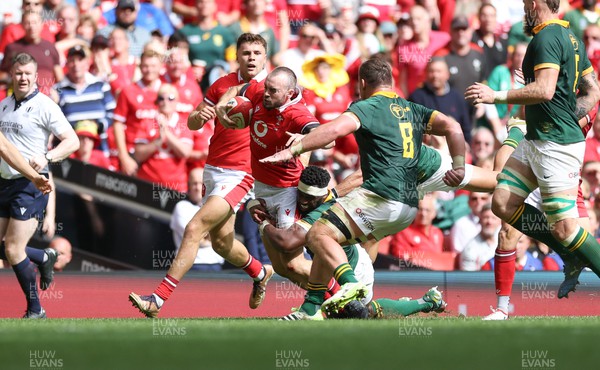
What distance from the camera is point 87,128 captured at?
13.1 m

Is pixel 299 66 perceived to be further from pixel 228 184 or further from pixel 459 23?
pixel 228 184

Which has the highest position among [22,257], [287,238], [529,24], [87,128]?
[529,24]

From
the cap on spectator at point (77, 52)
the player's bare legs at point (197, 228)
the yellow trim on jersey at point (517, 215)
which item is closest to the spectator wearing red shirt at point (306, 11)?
the cap on spectator at point (77, 52)

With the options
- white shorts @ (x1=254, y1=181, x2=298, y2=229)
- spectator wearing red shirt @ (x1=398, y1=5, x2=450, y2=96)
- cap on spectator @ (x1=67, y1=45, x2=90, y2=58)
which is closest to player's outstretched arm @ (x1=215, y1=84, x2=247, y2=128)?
white shorts @ (x1=254, y1=181, x2=298, y2=229)

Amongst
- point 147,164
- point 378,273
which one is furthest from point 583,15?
point 147,164

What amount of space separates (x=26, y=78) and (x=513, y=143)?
176 inches

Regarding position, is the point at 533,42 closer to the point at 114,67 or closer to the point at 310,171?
the point at 310,171

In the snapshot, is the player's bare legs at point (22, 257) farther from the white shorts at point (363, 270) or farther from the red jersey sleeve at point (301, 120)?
the white shorts at point (363, 270)

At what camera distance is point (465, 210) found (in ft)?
43.3

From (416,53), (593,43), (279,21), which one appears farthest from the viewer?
(593,43)

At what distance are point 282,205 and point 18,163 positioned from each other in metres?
2.28

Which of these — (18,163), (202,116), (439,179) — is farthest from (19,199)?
(439,179)

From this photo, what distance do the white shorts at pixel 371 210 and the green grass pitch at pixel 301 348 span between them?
2.00 metres

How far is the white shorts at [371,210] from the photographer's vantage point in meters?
8.52
